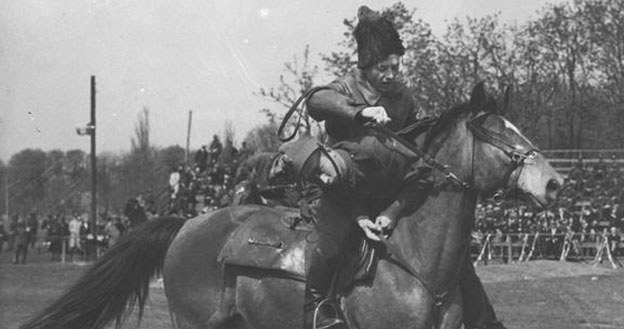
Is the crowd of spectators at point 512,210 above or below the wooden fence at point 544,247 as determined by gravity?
above

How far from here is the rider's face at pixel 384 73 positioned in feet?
23.0

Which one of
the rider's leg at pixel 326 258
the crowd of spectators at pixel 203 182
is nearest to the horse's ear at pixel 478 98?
the rider's leg at pixel 326 258

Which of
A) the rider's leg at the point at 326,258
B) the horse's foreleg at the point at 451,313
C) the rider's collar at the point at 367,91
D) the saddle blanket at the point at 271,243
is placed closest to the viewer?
the horse's foreleg at the point at 451,313

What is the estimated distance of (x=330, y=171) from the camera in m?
6.69

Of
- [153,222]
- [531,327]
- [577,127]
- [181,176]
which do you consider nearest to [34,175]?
[577,127]

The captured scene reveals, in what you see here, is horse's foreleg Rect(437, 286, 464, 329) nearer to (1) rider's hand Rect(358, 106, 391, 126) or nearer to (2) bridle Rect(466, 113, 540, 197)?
(2) bridle Rect(466, 113, 540, 197)

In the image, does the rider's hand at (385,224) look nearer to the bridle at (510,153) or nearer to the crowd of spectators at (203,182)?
the bridle at (510,153)

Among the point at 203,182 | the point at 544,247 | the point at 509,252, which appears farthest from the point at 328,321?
the point at 544,247

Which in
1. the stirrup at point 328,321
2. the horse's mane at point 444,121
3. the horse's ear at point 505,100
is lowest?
the stirrup at point 328,321

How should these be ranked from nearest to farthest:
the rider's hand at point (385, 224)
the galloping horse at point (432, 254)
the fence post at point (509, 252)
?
the galloping horse at point (432, 254) → the rider's hand at point (385, 224) → the fence post at point (509, 252)

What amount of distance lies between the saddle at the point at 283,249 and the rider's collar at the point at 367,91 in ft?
3.19

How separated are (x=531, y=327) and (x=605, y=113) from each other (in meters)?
43.8

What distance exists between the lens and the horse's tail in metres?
8.73

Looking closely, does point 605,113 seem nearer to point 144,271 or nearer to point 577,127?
point 577,127
